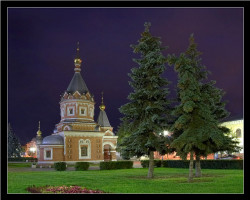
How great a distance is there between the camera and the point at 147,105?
23.2 m

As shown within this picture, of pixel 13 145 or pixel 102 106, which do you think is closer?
pixel 102 106

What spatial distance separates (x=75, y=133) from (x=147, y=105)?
2890 cm

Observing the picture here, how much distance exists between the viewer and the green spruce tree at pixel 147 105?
73.6ft

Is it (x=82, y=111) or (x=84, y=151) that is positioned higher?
(x=82, y=111)

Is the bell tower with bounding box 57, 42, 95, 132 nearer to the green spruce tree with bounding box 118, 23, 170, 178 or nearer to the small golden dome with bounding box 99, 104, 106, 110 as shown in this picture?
the small golden dome with bounding box 99, 104, 106, 110

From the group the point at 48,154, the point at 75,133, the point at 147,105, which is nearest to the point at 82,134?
the point at 75,133

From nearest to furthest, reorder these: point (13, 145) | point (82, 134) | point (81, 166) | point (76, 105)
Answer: point (81, 166), point (82, 134), point (76, 105), point (13, 145)

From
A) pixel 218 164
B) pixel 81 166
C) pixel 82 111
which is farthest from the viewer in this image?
pixel 82 111

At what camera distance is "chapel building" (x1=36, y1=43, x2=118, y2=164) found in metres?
48.9

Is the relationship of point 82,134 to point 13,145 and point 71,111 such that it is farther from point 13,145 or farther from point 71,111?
point 13,145

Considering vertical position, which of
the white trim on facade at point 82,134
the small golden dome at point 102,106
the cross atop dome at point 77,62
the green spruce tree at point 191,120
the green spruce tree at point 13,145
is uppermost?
the cross atop dome at point 77,62

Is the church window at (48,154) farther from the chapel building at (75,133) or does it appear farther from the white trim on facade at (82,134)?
the white trim on facade at (82,134)

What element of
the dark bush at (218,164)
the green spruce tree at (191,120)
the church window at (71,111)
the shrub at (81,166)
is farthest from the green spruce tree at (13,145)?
the green spruce tree at (191,120)

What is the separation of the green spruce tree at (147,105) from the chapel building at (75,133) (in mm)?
27367
